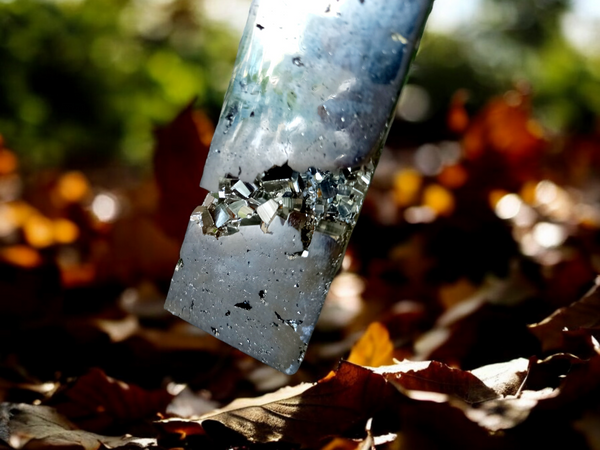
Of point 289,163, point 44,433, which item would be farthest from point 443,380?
point 44,433

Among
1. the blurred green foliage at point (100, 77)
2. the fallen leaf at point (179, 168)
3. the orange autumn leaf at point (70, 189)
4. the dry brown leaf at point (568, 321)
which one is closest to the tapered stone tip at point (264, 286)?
the dry brown leaf at point (568, 321)

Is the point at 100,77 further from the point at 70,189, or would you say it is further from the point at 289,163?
the point at 289,163

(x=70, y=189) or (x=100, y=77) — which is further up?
(x=100, y=77)

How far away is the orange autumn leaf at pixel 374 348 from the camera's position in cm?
63

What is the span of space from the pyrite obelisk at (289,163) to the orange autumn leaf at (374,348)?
4.1 inches

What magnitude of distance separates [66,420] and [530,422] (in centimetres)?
45

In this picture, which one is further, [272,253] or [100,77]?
[100,77]

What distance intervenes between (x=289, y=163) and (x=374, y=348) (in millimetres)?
240

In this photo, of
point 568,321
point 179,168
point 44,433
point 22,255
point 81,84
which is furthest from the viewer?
point 81,84

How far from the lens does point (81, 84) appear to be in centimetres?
306

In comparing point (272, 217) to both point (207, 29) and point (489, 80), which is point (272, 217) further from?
point (489, 80)

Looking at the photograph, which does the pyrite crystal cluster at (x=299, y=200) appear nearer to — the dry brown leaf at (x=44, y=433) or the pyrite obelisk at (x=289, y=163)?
the pyrite obelisk at (x=289, y=163)

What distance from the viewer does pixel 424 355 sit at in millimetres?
747

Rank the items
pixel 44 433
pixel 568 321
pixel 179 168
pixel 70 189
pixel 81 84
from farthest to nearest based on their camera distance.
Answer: pixel 81 84 → pixel 70 189 → pixel 179 168 → pixel 568 321 → pixel 44 433
